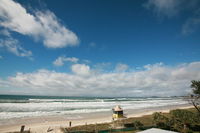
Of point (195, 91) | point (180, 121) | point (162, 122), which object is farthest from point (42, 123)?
→ point (195, 91)

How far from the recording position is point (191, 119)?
19.9 m

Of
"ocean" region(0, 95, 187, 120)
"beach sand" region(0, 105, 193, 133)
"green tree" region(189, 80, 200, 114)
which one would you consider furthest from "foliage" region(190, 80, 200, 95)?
"beach sand" region(0, 105, 193, 133)

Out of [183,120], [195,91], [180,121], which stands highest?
[195,91]

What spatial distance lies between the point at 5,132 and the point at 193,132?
22976mm

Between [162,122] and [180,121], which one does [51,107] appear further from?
[180,121]

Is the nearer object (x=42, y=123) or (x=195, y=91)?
(x=195, y=91)

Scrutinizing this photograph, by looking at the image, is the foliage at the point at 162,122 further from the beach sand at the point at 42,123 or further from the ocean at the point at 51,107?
the beach sand at the point at 42,123

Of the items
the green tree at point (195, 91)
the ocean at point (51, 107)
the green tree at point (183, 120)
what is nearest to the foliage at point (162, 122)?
the green tree at point (183, 120)

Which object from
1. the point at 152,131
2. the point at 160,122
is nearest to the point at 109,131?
the point at 160,122

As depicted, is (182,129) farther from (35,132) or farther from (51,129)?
(35,132)

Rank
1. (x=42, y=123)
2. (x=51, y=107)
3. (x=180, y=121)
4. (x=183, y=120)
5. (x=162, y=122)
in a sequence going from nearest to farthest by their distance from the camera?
(x=183, y=120)
(x=180, y=121)
(x=162, y=122)
(x=42, y=123)
(x=51, y=107)

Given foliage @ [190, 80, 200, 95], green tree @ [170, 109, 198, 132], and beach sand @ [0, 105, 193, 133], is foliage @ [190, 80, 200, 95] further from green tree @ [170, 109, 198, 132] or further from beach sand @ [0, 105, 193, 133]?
beach sand @ [0, 105, 193, 133]

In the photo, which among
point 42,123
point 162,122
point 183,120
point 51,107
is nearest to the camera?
point 183,120

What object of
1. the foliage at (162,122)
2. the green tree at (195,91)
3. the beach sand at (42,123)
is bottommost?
the beach sand at (42,123)
